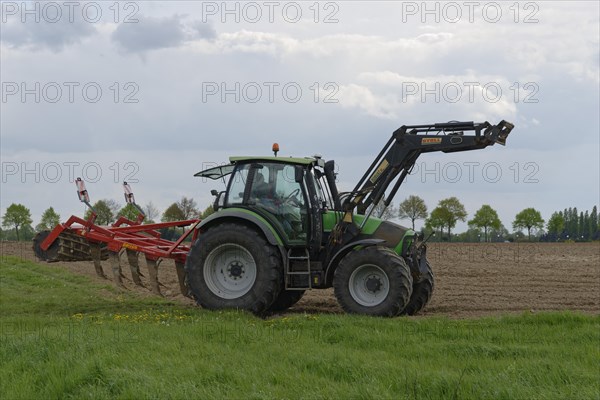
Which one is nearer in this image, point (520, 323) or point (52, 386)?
point (52, 386)

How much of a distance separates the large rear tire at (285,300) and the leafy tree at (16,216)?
43.8 meters

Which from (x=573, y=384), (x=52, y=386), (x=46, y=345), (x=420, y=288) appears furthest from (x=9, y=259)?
(x=573, y=384)

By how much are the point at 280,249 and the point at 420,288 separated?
2.58 meters

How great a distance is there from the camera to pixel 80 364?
6820 mm

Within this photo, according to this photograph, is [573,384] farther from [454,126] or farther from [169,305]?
[169,305]

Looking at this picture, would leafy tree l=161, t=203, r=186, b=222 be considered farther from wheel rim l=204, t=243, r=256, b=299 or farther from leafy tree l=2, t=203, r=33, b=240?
leafy tree l=2, t=203, r=33, b=240

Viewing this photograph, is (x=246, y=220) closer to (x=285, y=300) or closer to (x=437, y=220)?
(x=285, y=300)

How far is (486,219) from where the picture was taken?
69.3 meters

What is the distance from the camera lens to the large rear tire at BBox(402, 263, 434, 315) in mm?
12930

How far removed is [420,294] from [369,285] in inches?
52.0

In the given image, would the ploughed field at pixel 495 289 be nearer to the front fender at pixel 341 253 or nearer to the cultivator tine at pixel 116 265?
the front fender at pixel 341 253

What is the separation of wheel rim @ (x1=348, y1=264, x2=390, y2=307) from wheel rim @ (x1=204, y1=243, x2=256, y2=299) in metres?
1.71

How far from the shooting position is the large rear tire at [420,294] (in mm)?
12930

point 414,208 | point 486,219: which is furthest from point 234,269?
point 486,219
